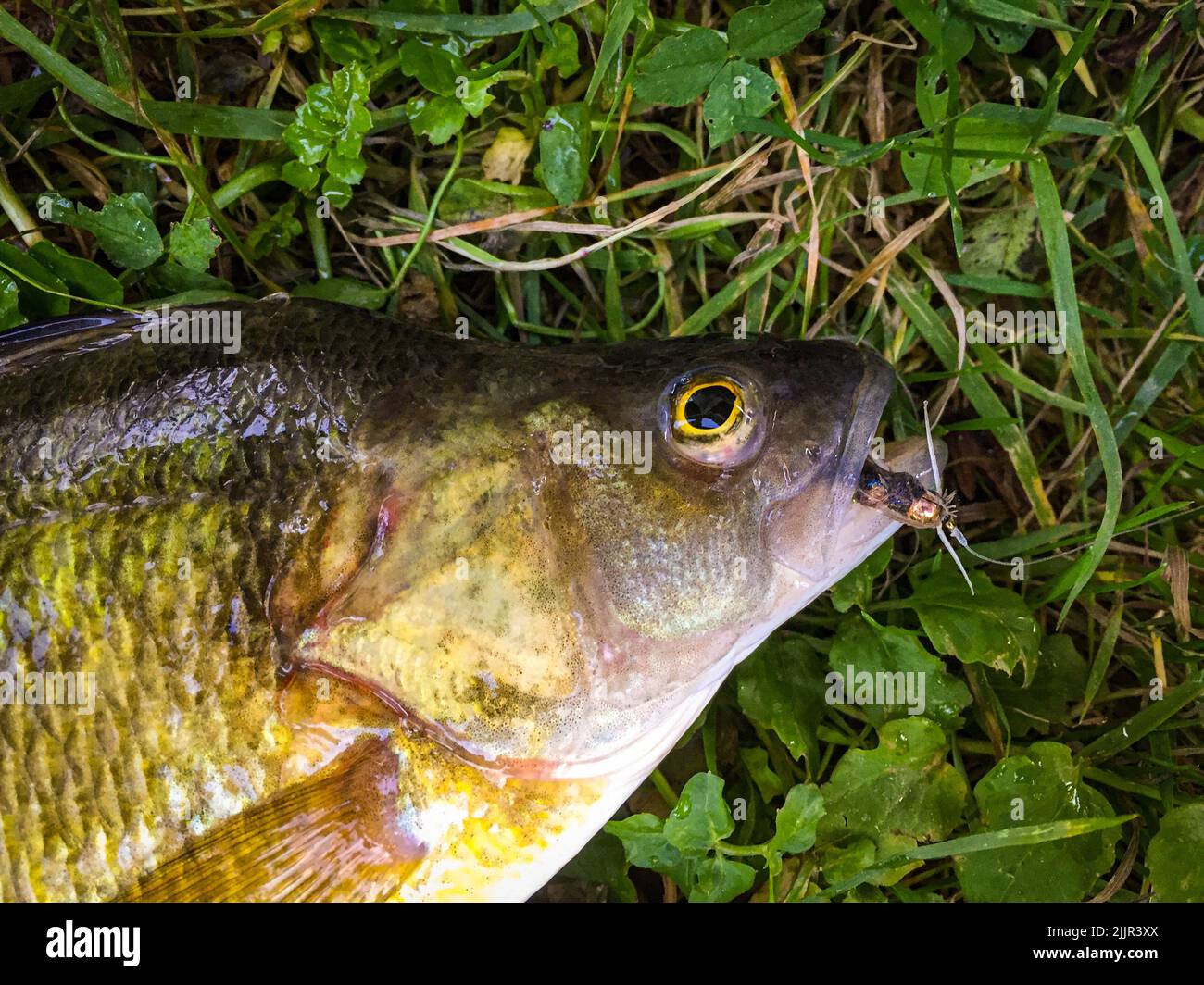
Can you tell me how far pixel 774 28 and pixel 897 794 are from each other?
214 centimetres

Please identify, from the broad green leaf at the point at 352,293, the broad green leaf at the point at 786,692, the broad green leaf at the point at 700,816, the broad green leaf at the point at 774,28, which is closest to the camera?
the broad green leaf at the point at 700,816

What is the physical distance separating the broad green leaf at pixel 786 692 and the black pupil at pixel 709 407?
0.92m

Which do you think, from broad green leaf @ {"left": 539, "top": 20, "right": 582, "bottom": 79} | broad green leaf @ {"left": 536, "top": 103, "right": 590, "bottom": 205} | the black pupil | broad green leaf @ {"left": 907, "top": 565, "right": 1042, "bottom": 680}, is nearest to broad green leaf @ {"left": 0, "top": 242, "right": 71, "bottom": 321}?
broad green leaf @ {"left": 536, "top": 103, "right": 590, "bottom": 205}

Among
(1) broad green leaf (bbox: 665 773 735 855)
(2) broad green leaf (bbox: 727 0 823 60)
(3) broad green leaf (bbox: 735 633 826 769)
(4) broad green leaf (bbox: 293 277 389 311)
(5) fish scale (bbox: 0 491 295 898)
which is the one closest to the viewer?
(5) fish scale (bbox: 0 491 295 898)

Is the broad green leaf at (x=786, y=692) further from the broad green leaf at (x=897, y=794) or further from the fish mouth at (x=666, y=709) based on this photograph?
the fish mouth at (x=666, y=709)

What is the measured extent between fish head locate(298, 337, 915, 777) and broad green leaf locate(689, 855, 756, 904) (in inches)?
25.4

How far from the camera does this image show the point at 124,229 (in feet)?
8.77

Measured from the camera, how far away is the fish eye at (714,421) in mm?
1968

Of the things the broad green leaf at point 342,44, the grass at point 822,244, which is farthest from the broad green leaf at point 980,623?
the broad green leaf at point 342,44

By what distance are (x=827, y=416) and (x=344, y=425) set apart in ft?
3.50

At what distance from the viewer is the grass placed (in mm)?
2564

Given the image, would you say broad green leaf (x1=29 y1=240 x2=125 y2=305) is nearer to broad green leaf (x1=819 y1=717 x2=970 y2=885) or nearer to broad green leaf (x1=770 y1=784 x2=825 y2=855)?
broad green leaf (x1=770 y1=784 x2=825 y2=855)

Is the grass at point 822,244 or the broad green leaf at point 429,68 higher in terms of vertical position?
the broad green leaf at point 429,68

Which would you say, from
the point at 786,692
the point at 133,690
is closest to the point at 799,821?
the point at 786,692
